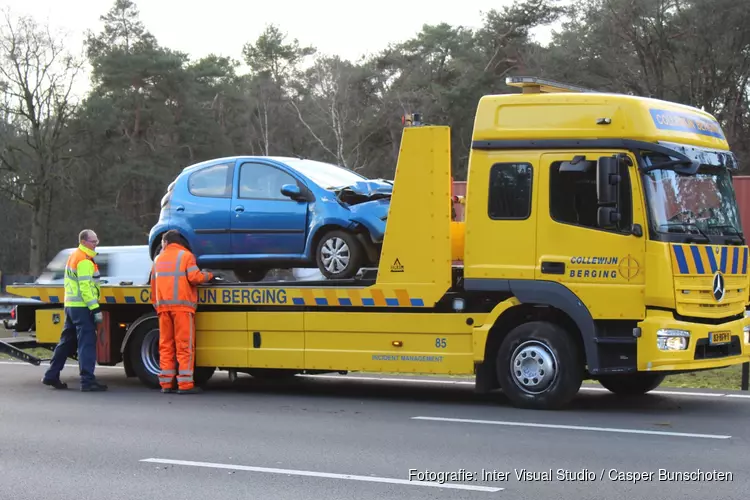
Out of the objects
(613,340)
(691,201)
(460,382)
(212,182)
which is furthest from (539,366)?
(212,182)

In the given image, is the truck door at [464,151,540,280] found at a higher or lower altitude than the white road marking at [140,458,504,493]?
higher

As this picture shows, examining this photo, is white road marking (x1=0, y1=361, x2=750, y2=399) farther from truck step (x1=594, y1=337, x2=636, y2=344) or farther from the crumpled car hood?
the crumpled car hood

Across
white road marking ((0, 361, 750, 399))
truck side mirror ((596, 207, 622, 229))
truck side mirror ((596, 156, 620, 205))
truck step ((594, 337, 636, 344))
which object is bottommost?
white road marking ((0, 361, 750, 399))

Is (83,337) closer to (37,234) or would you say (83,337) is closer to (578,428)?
(578,428)

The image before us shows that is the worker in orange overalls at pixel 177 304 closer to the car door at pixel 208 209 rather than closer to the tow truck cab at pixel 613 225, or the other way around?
the car door at pixel 208 209

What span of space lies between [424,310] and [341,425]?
1.90 m

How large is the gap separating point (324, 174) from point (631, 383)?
161 inches

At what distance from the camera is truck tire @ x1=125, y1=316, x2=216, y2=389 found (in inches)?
481

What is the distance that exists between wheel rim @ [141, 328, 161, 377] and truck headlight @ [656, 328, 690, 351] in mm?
5985

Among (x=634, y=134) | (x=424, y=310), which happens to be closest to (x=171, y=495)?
(x=424, y=310)

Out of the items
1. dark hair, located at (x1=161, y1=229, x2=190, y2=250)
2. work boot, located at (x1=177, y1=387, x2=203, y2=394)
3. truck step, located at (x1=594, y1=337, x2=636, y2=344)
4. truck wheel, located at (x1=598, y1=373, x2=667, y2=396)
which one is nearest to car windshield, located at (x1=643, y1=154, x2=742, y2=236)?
truck step, located at (x1=594, y1=337, x2=636, y2=344)

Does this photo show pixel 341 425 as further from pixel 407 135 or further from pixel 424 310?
pixel 407 135

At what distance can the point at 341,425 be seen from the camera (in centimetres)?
912

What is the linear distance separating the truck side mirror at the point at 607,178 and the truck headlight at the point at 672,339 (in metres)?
1.27
